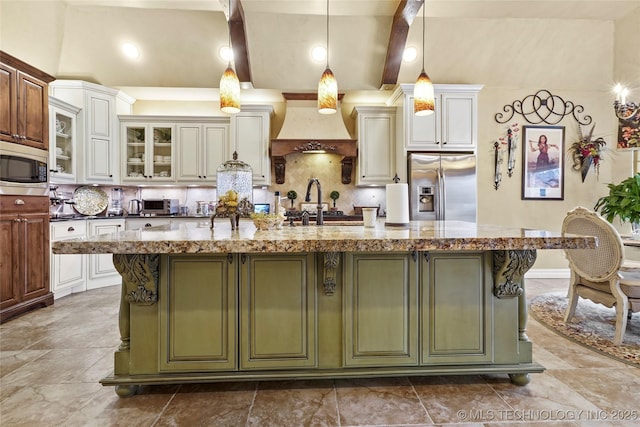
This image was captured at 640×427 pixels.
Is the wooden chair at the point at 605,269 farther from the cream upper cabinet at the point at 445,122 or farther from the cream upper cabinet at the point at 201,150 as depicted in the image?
the cream upper cabinet at the point at 201,150

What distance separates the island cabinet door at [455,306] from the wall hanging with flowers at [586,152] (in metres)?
4.37

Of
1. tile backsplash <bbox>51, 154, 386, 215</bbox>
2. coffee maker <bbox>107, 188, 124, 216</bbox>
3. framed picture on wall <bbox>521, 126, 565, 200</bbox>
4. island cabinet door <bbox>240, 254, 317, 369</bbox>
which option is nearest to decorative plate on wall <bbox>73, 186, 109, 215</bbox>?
coffee maker <bbox>107, 188, 124, 216</bbox>

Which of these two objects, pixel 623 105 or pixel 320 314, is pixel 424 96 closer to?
pixel 320 314

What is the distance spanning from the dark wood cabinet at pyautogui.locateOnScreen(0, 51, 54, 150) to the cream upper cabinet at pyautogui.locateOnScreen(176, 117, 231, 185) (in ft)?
5.41

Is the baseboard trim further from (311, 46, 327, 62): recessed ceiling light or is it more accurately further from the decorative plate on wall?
the decorative plate on wall


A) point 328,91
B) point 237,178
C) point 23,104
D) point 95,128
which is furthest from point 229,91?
point 95,128

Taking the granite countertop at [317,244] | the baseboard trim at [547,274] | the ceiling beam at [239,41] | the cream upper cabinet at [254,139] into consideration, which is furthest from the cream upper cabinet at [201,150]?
the baseboard trim at [547,274]

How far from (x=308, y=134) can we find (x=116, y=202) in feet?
10.4

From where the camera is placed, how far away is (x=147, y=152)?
16.3ft

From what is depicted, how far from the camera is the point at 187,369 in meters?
1.89

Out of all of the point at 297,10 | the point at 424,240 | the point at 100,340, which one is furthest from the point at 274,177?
the point at 424,240

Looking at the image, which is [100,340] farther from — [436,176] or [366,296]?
[436,176]

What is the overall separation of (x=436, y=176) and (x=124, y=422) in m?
4.09

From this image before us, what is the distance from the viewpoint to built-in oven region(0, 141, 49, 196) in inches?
123
